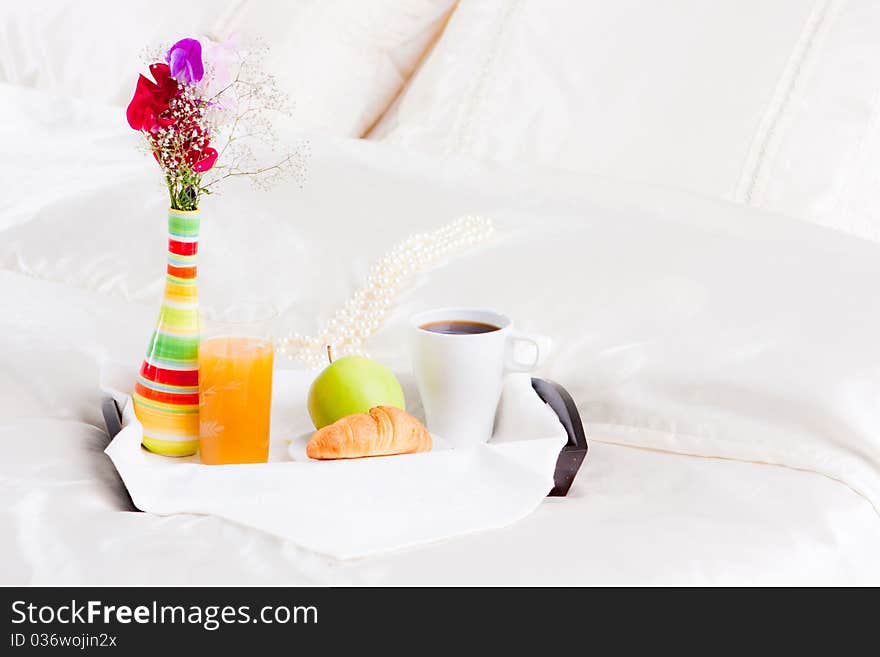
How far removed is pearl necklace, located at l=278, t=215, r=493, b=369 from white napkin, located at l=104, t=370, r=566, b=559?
0.33 meters

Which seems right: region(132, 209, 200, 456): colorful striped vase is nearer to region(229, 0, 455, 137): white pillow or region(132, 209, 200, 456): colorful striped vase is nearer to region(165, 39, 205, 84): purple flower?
region(165, 39, 205, 84): purple flower

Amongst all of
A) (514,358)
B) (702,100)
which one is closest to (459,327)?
(514,358)

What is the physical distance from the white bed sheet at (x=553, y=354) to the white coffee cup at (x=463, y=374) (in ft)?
0.33

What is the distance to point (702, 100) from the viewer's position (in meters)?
1.49

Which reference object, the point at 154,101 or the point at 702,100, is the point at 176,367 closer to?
the point at 154,101

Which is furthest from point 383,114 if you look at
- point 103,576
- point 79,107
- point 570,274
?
point 103,576

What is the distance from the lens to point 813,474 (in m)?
0.96

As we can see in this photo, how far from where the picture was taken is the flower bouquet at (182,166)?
0.86m

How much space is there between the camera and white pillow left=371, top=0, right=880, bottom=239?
1.46m
